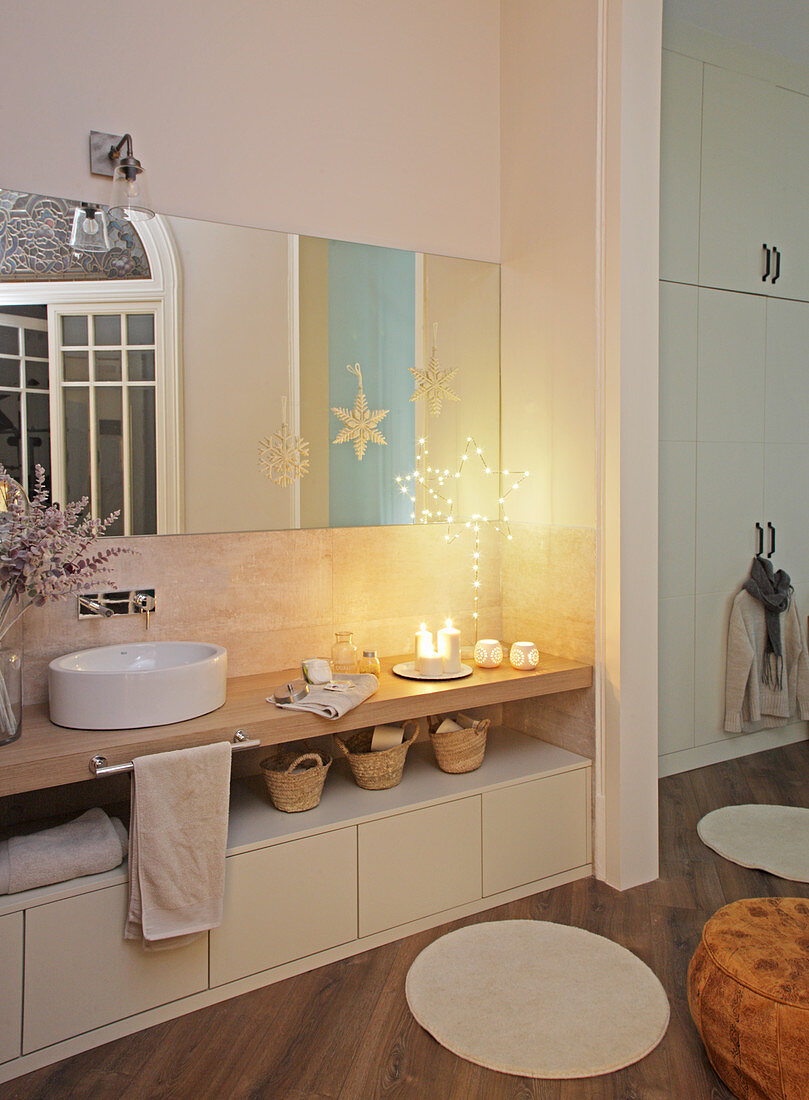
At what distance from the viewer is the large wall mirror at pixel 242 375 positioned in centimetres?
216

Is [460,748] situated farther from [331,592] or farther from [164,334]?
[164,334]

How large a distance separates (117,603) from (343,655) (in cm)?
67

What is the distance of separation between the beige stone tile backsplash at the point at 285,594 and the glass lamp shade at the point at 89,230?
0.80m

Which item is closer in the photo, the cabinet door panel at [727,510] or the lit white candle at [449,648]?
the lit white candle at [449,648]

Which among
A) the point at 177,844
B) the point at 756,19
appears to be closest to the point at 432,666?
the point at 177,844

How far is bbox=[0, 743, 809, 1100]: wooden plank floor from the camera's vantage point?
172cm

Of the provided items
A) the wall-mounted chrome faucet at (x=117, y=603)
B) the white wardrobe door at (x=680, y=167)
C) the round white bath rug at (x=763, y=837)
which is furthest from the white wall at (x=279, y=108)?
the round white bath rug at (x=763, y=837)

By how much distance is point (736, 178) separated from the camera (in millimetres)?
3453

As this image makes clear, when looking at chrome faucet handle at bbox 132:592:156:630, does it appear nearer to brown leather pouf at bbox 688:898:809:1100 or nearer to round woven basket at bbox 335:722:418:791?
round woven basket at bbox 335:722:418:791

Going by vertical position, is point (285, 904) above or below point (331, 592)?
below

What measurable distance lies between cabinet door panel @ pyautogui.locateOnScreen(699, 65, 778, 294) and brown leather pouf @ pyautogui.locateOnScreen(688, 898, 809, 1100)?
258 centimetres

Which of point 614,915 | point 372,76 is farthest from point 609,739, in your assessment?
point 372,76

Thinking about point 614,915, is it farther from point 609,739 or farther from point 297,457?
point 297,457

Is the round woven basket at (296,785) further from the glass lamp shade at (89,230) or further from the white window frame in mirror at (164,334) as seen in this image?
the glass lamp shade at (89,230)
